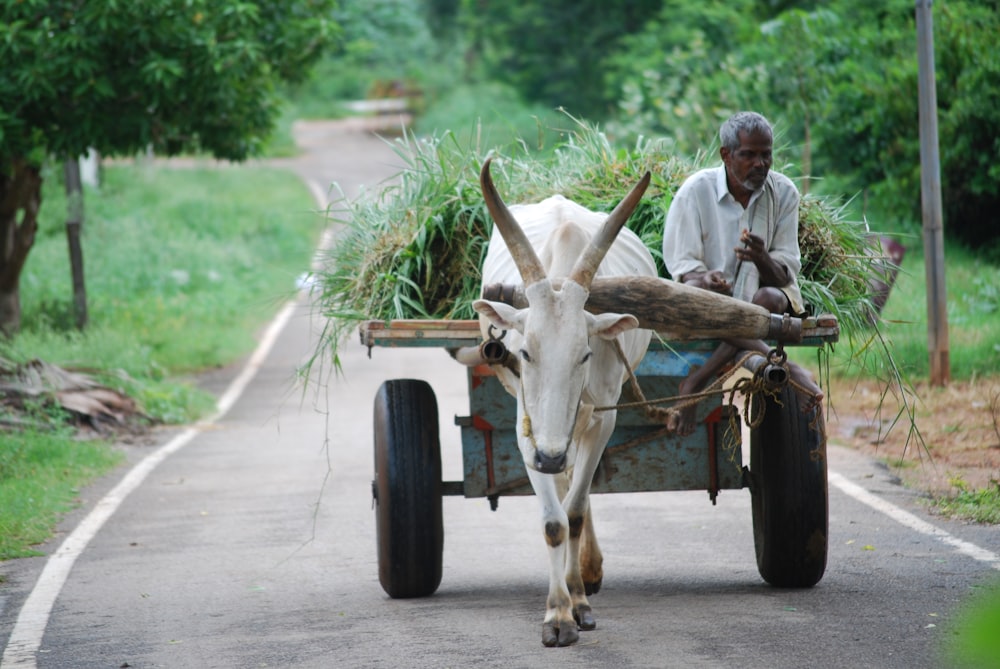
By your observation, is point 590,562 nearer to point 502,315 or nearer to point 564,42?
point 502,315

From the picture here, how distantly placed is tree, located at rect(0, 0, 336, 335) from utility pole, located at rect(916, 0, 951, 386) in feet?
19.1

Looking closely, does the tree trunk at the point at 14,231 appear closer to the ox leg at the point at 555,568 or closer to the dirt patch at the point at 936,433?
the dirt patch at the point at 936,433

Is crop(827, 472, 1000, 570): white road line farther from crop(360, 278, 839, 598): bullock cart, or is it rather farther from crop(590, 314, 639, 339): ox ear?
crop(590, 314, 639, 339): ox ear

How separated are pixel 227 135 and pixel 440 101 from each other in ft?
98.3

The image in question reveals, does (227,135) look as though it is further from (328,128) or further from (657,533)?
(328,128)

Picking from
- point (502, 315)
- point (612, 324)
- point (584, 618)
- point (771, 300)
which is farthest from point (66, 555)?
point (771, 300)

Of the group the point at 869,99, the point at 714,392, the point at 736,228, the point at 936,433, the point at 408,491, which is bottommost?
the point at 936,433

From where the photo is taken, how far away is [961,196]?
49.0 ft

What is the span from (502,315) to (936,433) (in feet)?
19.1

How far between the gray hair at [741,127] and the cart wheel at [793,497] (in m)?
1.04

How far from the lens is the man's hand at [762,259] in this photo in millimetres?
5480

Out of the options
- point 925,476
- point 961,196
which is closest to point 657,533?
point 925,476

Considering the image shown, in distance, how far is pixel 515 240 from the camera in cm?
512

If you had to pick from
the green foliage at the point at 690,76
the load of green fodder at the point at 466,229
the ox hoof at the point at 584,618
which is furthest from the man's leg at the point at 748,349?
the green foliage at the point at 690,76
